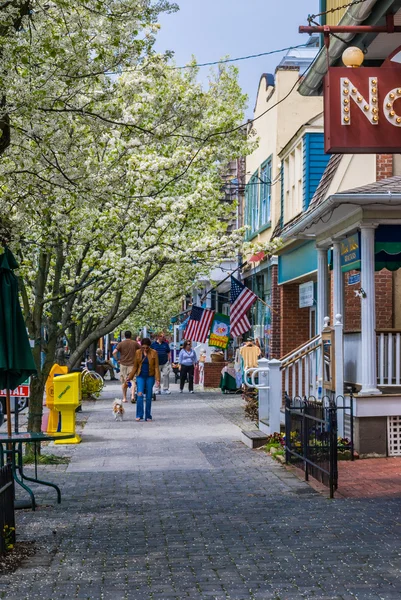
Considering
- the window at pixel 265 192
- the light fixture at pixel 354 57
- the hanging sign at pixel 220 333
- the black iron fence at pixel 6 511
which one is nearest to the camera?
the black iron fence at pixel 6 511

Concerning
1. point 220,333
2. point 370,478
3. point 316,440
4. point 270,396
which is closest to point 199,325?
point 220,333

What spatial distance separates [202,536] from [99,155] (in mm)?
9338

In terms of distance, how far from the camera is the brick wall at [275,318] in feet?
82.4

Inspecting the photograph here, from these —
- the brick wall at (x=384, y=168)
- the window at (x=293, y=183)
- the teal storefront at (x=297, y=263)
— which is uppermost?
the window at (x=293, y=183)

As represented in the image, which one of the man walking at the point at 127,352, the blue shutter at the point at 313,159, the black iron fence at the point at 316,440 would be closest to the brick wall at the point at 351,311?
the black iron fence at the point at 316,440

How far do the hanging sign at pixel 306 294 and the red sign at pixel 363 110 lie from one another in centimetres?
1104

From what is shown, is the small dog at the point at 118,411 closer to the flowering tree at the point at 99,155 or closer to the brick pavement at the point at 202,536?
the flowering tree at the point at 99,155

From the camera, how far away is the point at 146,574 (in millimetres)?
6793

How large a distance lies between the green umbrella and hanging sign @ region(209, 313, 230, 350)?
20.0 m

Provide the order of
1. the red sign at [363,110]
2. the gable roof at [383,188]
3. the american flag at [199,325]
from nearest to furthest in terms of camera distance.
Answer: the red sign at [363,110] < the gable roof at [383,188] < the american flag at [199,325]

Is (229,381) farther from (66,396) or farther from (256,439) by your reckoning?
(256,439)

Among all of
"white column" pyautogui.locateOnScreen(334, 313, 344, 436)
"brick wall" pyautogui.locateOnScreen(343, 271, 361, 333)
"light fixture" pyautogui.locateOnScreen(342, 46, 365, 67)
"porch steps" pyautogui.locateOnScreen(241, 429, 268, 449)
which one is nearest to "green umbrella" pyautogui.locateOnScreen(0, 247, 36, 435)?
"light fixture" pyautogui.locateOnScreen(342, 46, 365, 67)

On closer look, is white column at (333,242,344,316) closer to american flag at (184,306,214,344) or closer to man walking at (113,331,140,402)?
man walking at (113,331,140,402)

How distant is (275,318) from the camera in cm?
2553
